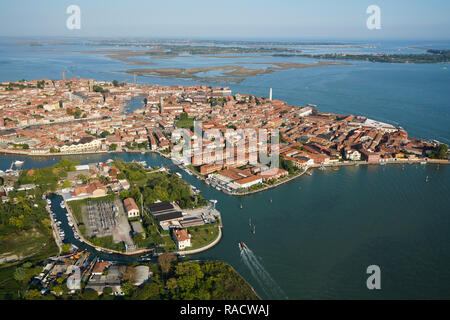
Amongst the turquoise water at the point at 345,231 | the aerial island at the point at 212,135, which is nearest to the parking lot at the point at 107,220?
the turquoise water at the point at 345,231

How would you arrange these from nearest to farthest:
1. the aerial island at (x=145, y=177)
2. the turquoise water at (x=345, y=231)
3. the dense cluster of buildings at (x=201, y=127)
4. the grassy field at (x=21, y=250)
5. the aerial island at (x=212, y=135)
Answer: the grassy field at (x=21, y=250) < the aerial island at (x=145, y=177) < the turquoise water at (x=345, y=231) < the aerial island at (x=212, y=135) < the dense cluster of buildings at (x=201, y=127)

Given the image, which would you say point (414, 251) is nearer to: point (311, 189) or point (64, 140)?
point (311, 189)

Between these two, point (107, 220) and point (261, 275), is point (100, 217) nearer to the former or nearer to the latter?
point (107, 220)

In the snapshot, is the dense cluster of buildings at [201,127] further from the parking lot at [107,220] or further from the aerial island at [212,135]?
the parking lot at [107,220]

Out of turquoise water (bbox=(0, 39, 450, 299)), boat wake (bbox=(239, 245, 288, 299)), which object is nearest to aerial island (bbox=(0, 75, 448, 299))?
boat wake (bbox=(239, 245, 288, 299))

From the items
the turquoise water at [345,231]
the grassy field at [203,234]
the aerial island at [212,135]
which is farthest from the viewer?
the aerial island at [212,135]

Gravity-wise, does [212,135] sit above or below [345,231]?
above

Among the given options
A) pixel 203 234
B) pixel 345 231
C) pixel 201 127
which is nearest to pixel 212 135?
pixel 201 127

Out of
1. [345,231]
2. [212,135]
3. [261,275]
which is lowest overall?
[261,275]

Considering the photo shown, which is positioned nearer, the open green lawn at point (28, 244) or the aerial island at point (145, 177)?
the aerial island at point (145, 177)
